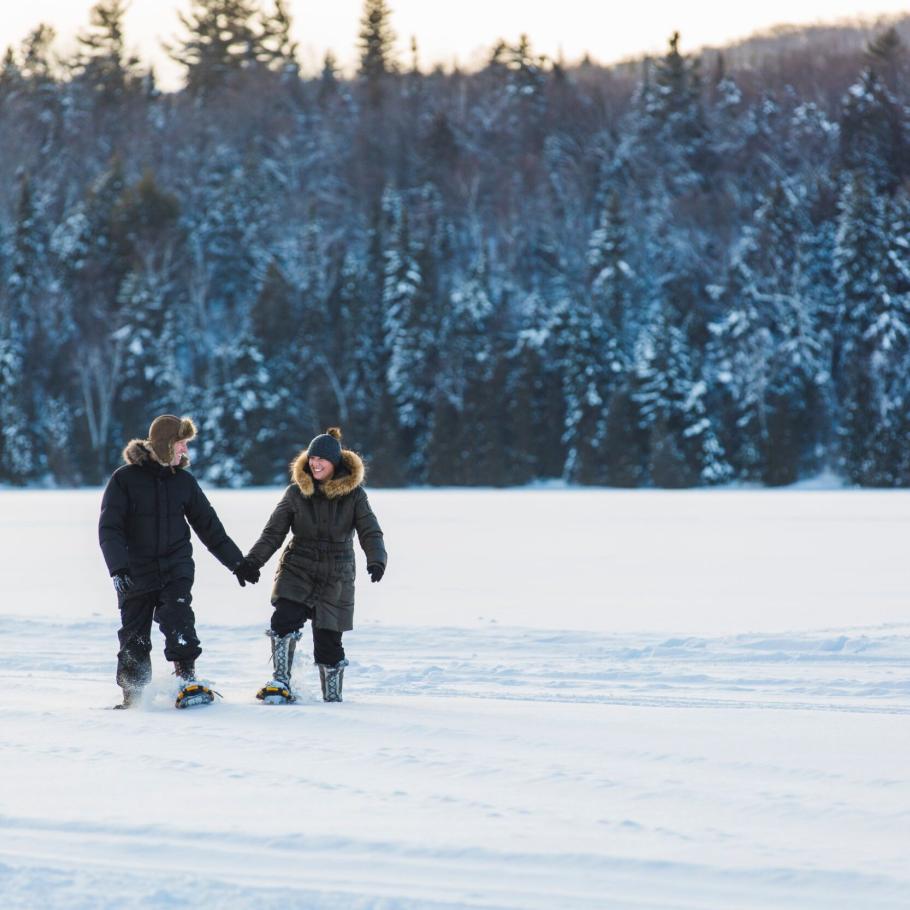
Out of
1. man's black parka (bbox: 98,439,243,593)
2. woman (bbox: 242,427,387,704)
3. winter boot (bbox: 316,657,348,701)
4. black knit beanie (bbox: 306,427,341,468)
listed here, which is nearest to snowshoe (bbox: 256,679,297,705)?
woman (bbox: 242,427,387,704)

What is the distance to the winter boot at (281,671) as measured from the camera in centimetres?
657

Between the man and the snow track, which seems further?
the man

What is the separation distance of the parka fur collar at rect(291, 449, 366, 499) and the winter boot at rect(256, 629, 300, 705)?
0.75 metres

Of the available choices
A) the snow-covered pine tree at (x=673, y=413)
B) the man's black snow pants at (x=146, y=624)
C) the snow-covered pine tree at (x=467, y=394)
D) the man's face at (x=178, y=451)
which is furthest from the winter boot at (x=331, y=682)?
the snow-covered pine tree at (x=467, y=394)

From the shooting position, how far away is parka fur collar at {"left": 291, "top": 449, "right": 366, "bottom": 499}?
21.6 ft

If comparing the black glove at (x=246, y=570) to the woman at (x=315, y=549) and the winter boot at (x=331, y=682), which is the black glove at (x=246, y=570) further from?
the winter boot at (x=331, y=682)

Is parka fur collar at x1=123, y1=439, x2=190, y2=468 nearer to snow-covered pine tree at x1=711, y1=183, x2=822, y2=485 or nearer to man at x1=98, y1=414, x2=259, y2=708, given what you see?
man at x1=98, y1=414, x2=259, y2=708

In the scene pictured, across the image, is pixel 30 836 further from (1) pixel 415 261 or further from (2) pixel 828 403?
(1) pixel 415 261

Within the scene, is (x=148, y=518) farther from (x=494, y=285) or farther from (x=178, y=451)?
(x=494, y=285)

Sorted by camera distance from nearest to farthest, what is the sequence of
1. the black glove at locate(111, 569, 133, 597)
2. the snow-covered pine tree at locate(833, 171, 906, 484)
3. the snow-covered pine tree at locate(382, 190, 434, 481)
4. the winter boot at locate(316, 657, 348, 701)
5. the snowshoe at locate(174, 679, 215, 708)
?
the black glove at locate(111, 569, 133, 597) < the snowshoe at locate(174, 679, 215, 708) < the winter boot at locate(316, 657, 348, 701) < the snow-covered pine tree at locate(833, 171, 906, 484) < the snow-covered pine tree at locate(382, 190, 434, 481)

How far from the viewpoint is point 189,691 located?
647cm

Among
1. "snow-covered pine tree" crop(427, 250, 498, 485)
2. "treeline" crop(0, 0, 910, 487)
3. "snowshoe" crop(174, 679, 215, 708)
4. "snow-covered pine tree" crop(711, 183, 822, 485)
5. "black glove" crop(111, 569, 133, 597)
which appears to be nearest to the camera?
"black glove" crop(111, 569, 133, 597)

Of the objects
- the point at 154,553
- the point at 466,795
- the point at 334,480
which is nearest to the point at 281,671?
the point at 154,553

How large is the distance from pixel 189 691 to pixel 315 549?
3.10ft
